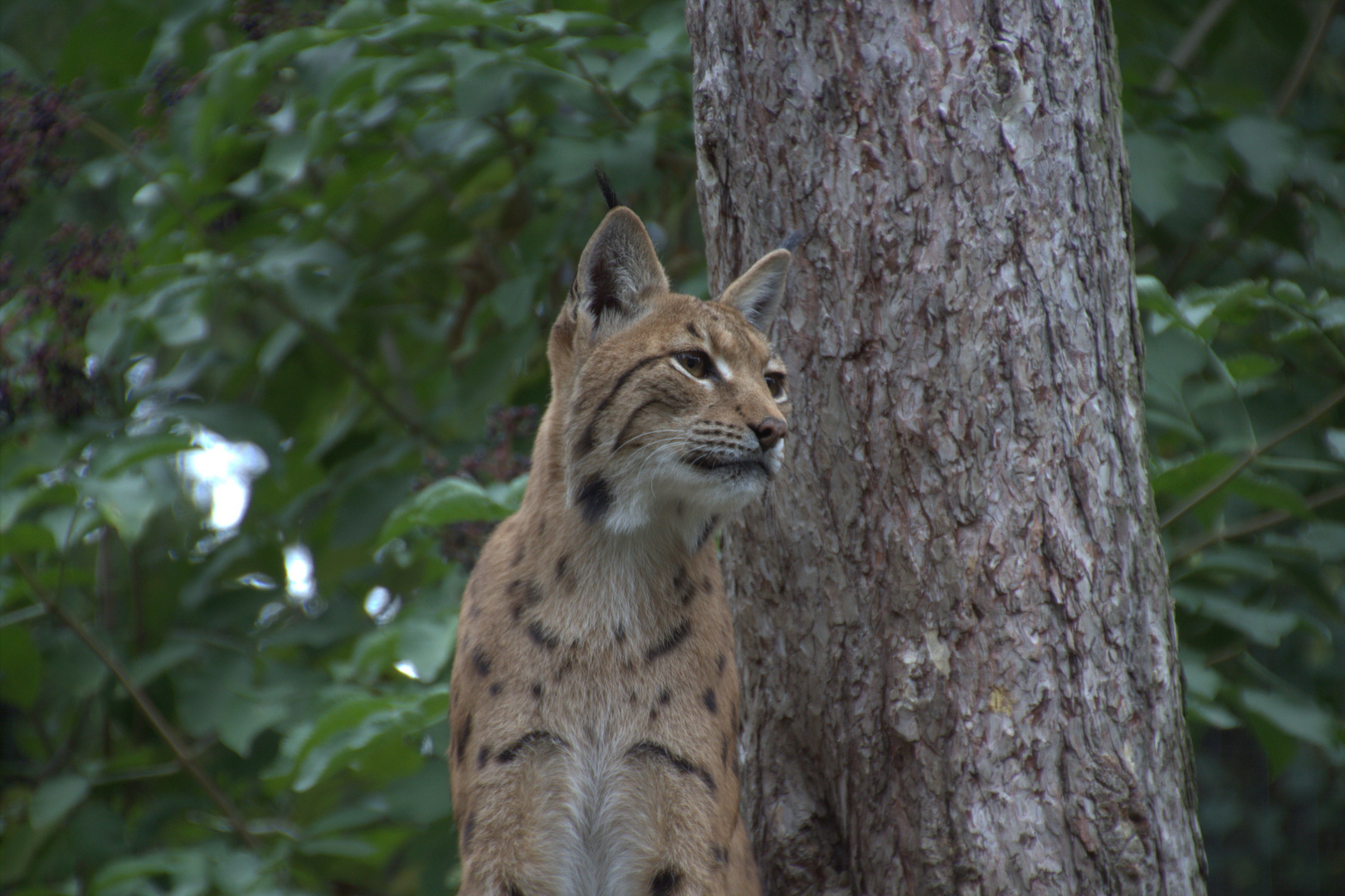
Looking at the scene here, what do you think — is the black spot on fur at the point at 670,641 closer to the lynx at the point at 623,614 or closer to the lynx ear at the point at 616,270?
the lynx at the point at 623,614

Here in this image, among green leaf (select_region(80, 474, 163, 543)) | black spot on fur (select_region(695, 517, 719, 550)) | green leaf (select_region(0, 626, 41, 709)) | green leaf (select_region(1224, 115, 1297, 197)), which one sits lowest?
green leaf (select_region(0, 626, 41, 709))

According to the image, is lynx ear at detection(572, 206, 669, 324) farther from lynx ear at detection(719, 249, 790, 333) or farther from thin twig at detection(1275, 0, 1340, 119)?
thin twig at detection(1275, 0, 1340, 119)

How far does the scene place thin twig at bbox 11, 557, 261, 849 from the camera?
6.02 metres

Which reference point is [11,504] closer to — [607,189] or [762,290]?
[607,189]

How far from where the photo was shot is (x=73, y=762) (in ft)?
24.6

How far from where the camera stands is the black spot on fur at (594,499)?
3.99m

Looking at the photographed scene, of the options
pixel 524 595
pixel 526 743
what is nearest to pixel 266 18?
pixel 524 595

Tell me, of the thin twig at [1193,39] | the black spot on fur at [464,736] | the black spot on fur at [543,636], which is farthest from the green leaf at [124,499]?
the thin twig at [1193,39]

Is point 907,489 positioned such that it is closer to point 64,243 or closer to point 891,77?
point 891,77

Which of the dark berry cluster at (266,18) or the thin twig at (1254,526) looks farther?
the dark berry cluster at (266,18)

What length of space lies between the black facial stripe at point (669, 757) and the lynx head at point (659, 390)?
0.75m

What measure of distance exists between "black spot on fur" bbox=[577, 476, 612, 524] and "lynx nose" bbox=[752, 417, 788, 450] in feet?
1.98

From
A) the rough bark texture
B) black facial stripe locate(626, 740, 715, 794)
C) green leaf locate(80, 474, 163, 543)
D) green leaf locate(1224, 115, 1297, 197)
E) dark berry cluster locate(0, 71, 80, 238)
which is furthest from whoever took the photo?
dark berry cluster locate(0, 71, 80, 238)

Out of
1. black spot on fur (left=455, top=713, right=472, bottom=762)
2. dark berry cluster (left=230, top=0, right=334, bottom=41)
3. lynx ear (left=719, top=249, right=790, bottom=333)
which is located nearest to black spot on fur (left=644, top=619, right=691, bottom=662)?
black spot on fur (left=455, top=713, right=472, bottom=762)
